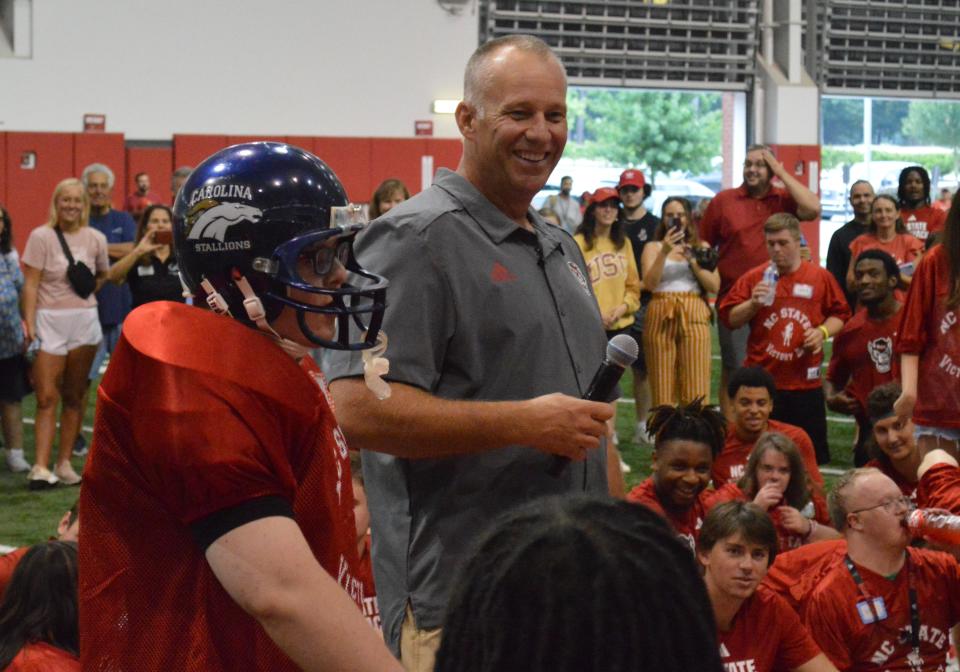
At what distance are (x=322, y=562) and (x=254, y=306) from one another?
399 mm

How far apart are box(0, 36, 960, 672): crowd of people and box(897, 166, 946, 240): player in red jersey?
726cm

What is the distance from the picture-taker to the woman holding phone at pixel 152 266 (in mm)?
8578

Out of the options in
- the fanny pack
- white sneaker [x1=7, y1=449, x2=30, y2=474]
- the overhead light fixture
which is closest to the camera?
the fanny pack

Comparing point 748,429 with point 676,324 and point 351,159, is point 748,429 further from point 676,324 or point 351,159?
point 351,159

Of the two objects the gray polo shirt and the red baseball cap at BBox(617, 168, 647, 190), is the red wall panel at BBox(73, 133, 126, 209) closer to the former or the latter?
the red baseball cap at BBox(617, 168, 647, 190)

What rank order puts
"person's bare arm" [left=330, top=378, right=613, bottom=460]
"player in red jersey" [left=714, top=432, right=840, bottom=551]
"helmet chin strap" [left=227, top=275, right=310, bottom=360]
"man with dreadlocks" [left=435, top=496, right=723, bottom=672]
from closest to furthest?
"man with dreadlocks" [left=435, top=496, right=723, bottom=672], "helmet chin strap" [left=227, top=275, right=310, bottom=360], "person's bare arm" [left=330, top=378, right=613, bottom=460], "player in red jersey" [left=714, top=432, right=840, bottom=551]

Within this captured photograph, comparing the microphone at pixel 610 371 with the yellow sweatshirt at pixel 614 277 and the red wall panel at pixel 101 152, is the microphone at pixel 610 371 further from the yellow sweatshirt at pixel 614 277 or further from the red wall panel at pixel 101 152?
the red wall panel at pixel 101 152

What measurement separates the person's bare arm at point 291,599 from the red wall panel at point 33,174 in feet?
55.5

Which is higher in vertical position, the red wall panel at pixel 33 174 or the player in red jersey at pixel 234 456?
the red wall panel at pixel 33 174

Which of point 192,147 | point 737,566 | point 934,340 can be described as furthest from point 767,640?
point 192,147

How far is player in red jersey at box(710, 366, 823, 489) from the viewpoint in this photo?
23.2 ft

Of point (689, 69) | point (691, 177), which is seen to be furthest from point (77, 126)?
point (691, 177)

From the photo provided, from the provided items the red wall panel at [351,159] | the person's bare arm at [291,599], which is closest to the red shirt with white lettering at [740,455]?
the person's bare arm at [291,599]

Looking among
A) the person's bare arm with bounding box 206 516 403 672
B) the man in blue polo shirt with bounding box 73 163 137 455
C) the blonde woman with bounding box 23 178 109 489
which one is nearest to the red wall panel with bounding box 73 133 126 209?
the man in blue polo shirt with bounding box 73 163 137 455
